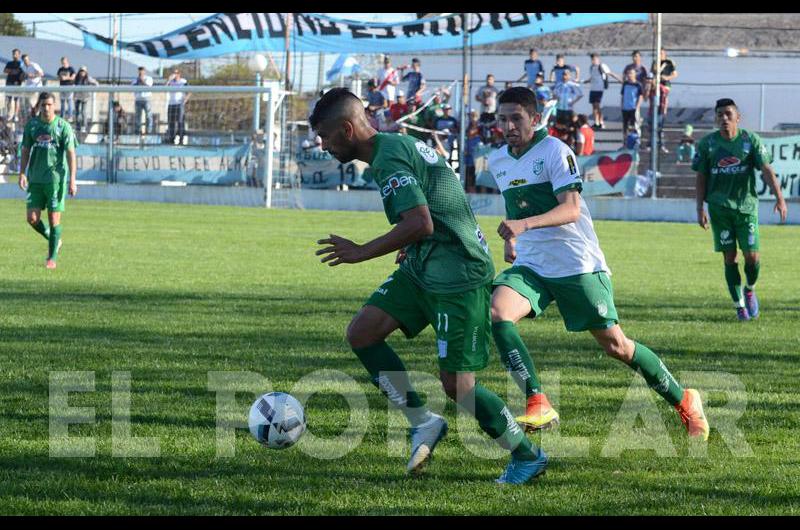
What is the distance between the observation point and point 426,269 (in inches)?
217

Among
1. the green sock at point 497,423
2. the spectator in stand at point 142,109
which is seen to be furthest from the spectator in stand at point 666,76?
the green sock at point 497,423

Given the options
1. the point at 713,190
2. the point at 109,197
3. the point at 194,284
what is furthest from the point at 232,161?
the point at 713,190

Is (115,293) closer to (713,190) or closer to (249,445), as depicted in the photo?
(713,190)

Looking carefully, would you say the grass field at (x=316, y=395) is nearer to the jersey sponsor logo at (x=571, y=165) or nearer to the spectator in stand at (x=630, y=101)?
the jersey sponsor logo at (x=571, y=165)

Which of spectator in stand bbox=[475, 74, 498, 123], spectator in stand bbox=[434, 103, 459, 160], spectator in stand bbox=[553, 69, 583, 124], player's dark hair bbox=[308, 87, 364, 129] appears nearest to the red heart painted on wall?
spectator in stand bbox=[553, 69, 583, 124]

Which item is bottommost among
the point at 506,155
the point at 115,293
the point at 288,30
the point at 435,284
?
the point at 115,293

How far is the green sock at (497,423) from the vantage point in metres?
5.46

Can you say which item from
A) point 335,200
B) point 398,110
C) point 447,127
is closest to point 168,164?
point 335,200

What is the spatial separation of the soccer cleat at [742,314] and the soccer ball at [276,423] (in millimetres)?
7010

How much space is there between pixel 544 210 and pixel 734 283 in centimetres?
571

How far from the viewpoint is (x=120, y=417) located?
6617mm

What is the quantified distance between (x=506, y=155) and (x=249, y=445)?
227 centimetres

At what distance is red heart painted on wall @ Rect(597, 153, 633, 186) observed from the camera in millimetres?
28047

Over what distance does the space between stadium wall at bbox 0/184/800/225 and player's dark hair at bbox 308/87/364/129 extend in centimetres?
2312
